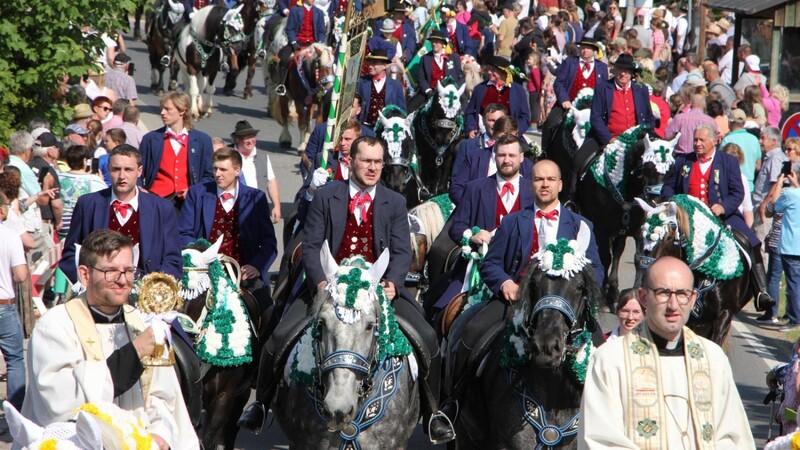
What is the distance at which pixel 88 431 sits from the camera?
561 cm

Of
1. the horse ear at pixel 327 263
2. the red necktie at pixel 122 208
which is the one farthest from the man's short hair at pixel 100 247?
the red necktie at pixel 122 208

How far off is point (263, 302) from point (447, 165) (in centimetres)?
684

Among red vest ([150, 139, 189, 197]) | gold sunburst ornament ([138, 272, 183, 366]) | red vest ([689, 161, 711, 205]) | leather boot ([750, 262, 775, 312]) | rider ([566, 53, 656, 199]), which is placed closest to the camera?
gold sunburst ornament ([138, 272, 183, 366])

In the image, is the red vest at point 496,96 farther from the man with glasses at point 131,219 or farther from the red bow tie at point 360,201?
the man with glasses at point 131,219

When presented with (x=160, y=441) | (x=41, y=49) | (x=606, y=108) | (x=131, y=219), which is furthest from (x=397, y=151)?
(x=160, y=441)

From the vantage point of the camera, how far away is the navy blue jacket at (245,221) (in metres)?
11.4

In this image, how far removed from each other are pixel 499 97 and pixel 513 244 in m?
9.09

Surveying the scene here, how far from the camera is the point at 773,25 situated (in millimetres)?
23031

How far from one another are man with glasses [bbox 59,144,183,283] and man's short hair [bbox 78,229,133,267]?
292cm

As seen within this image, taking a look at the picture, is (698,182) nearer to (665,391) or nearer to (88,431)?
(665,391)

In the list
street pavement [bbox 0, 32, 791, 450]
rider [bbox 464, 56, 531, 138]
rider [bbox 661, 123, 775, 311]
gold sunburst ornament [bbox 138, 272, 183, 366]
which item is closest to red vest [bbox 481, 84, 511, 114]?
rider [bbox 464, 56, 531, 138]

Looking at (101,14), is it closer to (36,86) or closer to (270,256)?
(36,86)

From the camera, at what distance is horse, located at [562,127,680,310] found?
14.8 meters

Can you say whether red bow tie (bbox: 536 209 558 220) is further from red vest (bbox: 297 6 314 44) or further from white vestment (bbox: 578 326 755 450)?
red vest (bbox: 297 6 314 44)
